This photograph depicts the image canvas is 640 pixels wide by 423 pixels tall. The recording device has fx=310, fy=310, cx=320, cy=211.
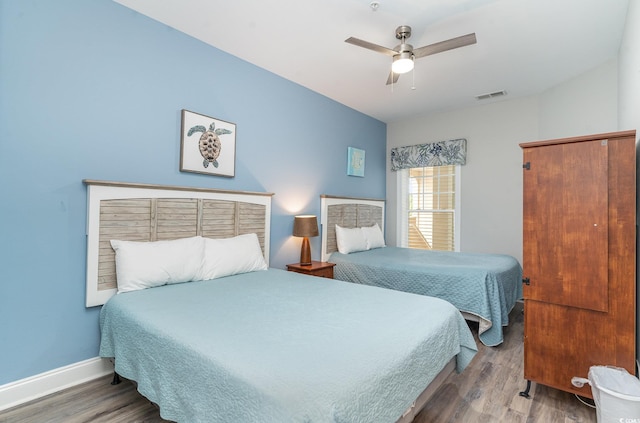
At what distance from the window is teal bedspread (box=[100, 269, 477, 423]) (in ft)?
10.6

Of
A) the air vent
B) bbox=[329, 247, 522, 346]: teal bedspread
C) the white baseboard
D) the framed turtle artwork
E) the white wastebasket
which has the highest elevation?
the air vent

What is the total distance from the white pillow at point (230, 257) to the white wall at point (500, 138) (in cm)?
332

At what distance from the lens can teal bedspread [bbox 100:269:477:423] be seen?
3.53ft

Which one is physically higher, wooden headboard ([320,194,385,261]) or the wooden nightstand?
wooden headboard ([320,194,385,261])

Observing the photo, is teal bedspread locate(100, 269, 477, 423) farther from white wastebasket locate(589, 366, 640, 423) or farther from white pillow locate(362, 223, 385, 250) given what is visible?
white pillow locate(362, 223, 385, 250)

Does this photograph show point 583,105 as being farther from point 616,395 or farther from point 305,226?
point 305,226

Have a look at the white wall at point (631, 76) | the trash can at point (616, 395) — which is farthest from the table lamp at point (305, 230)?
the white wall at point (631, 76)

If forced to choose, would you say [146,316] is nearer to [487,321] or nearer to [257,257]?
[257,257]

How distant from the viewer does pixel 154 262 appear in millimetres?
2283

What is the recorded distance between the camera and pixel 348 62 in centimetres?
324

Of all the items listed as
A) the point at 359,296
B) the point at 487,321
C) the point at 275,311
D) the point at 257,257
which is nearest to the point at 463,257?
the point at 487,321

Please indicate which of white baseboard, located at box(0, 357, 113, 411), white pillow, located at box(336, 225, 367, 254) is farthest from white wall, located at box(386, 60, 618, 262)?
white baseboard, located at box(0, 357, 113, 411)

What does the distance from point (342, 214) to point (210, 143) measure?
84.7 inches

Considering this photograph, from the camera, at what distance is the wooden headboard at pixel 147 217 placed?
2211 millimetres
